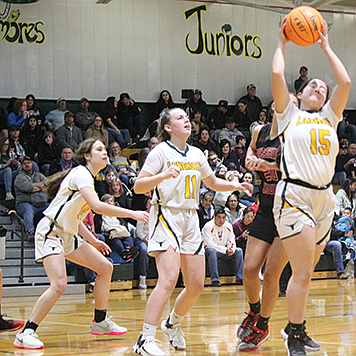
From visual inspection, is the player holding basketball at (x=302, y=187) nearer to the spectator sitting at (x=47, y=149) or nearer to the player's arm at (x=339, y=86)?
the player's arm at (x=339, y=86)

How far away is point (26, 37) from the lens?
51.5ft

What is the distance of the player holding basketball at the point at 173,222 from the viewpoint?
423cm

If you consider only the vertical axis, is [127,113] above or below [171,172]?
above

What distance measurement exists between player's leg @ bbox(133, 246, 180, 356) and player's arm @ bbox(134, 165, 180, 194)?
1.55 ft

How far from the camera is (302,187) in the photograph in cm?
377

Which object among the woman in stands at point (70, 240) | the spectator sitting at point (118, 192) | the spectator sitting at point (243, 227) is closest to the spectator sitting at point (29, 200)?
the spectator sitting at point (118, 192)

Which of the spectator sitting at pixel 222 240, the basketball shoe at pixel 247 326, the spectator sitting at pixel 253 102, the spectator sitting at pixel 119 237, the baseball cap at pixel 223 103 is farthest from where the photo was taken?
the spectator sitting at pixel 253 102

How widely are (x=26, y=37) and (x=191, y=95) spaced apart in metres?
4.58

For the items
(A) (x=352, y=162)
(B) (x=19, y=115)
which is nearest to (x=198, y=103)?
(A) (x=352, y=162)

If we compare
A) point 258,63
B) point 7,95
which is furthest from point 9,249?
point 258,63

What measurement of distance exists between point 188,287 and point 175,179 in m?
0.81

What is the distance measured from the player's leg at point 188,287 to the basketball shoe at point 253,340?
450mm

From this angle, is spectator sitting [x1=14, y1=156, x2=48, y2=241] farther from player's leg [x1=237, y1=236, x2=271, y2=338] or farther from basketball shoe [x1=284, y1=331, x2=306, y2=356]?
basketball shoe [x1=284, y1=331, x2=306, y2=356]

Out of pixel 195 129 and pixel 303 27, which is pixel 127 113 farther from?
pixel 303 27
